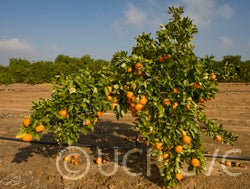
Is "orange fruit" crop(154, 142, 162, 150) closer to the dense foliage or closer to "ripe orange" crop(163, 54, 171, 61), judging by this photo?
the dense foliage

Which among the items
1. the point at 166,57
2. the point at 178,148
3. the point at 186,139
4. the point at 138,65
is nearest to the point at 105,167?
the point at 178,148

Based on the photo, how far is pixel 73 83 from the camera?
3203mm

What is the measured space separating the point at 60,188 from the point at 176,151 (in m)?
1.88

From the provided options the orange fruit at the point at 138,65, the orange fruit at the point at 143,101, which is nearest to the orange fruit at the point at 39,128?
the orange fruit at the point at 143,101

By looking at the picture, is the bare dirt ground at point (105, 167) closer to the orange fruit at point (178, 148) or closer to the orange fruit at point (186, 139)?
the orange fruit at point (178, 148)

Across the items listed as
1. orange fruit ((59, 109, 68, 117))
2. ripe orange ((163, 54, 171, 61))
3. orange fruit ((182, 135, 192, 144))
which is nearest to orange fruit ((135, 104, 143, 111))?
orange fruit ((182, 135, 192, 144))

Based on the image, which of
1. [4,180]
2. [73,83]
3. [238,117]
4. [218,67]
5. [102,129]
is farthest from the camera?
[238,117]

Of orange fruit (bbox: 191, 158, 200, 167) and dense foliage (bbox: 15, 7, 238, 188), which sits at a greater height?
dense foliage (bbox: 15, 7, 238, 188)

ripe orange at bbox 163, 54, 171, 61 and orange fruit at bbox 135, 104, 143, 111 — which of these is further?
ripe orange at bbox 163, 54, 171, 61

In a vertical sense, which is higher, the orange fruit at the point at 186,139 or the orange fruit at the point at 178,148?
the orange fruit at the point at 186,139

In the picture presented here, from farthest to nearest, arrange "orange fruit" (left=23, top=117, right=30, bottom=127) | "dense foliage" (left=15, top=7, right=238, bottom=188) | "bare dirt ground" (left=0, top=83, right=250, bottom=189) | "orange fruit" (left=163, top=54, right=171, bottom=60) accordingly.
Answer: "bare dirt ground" (left=0, top=83, right=250, bottom=189)
"orange fruit" (left=163, top=54, right=171, bottom=60)
"dense foliage" (left=15, top=7, right=238, bottom=188)
"orange fruit" (left=23, top=117, right=30, bottom=127)

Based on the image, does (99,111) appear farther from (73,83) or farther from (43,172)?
(43,172)

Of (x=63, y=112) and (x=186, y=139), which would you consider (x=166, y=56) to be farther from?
(x=63, y=112)

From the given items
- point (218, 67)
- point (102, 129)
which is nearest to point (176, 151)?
point (218, 67)
